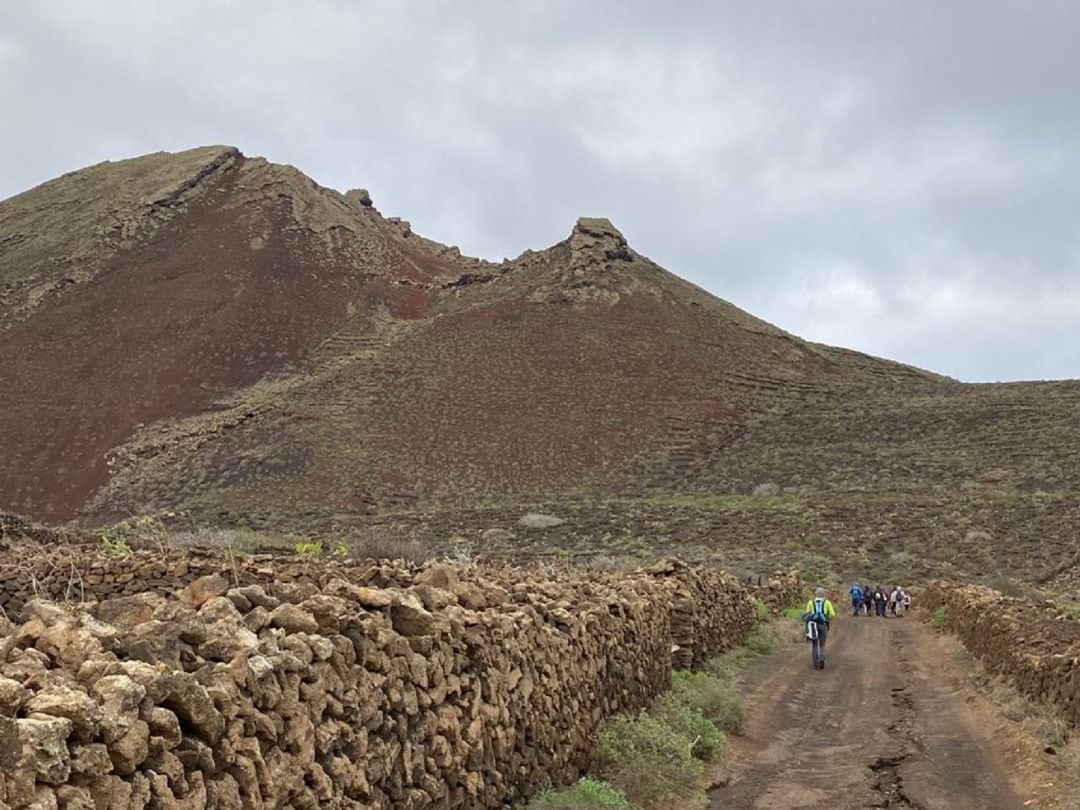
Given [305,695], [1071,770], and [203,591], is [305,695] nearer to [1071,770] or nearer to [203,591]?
[203,591]

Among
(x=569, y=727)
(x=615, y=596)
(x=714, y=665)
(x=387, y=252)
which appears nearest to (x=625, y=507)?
(x=714, y=665)

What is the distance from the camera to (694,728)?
455 inches

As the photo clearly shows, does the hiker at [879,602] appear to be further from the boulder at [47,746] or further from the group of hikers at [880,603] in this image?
the boulder at [47,746]

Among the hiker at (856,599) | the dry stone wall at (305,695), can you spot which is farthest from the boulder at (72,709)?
the hiker at (856,599)

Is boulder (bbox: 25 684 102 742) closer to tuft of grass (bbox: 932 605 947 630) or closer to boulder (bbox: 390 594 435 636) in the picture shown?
boulder (bbox: 390 594 435 636)

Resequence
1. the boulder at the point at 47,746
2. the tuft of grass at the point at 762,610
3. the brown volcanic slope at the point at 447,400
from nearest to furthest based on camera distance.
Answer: the boulder at the point at 47,746
the tuft of grass at the point at 762,610
the brown volcanic slope at the point at 447,400

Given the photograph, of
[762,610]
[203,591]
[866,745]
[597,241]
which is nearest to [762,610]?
[762,610]

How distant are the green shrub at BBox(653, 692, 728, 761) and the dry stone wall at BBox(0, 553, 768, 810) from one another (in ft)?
4.34

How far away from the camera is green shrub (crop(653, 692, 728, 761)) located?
11055 mm

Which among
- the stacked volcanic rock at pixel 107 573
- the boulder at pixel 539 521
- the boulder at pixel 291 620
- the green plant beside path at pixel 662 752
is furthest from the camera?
the boulder at pixel 539 521

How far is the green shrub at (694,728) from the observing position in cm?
1105

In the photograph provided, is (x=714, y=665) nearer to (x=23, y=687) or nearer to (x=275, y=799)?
(x=275, y=799)

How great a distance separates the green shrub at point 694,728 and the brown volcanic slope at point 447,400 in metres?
25.5

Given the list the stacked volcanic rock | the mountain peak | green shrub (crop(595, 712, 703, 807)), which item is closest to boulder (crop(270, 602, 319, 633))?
green shrub (crop(595, 712, 703, 807))
